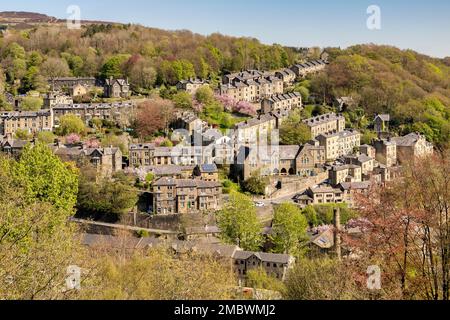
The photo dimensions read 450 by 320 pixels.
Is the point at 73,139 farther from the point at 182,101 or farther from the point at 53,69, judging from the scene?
the point at 53,69

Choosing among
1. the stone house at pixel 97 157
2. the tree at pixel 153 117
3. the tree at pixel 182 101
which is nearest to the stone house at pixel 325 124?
the tree at pixel 182 101

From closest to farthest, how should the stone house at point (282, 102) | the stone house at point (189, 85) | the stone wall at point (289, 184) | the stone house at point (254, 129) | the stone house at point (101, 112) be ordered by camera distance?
the stone wall at point (289, 184) → the stone house at point (254, 129) → the stone house at point (101, 112) → the stone house at point (282, 102) → the stone house at point (189, 85)

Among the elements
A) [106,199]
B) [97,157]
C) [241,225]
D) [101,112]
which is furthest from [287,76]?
[241,225]

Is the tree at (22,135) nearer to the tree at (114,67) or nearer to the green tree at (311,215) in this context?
the tree at (114,67)

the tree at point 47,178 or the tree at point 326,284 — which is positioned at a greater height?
the tree at point 47,178

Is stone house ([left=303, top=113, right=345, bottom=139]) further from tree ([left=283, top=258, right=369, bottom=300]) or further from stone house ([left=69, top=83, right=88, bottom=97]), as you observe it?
tree ([left=283, top=258, right=369, bottom=300])

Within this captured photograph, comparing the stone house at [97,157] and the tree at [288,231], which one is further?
the stone house at [97,157]
